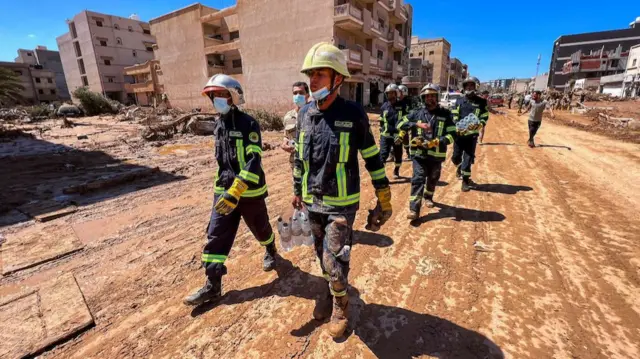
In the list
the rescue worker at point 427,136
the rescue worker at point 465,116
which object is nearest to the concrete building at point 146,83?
the rescue worker at point 465,116

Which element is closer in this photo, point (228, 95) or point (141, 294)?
point (228, 95)

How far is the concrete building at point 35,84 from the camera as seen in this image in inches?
1760

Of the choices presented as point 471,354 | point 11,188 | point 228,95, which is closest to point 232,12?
point 11,188

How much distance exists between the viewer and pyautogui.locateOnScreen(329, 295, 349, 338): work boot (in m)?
2.25

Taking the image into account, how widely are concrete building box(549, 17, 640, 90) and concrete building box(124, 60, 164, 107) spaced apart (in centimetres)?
7038

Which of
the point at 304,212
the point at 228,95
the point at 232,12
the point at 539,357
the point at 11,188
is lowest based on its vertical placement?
the point at 539,357

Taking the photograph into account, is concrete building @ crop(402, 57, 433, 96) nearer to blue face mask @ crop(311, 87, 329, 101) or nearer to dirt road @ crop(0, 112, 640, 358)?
dirt road @ crop(0, 112, 640, 358)

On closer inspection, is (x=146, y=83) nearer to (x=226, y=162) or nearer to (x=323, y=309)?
(x=226, y=162)

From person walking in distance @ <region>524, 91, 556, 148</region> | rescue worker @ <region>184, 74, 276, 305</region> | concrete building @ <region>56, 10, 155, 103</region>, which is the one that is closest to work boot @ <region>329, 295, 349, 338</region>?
rescue worker @ <region>184, 74, 276, 305</region>

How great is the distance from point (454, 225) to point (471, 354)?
246 cm

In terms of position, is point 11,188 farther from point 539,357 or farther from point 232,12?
point 232,12

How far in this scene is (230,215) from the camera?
278 cm

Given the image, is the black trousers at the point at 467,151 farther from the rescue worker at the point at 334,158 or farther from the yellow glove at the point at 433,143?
the rescue worker at the point at 334,158

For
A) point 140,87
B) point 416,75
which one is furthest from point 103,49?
point 416,75
